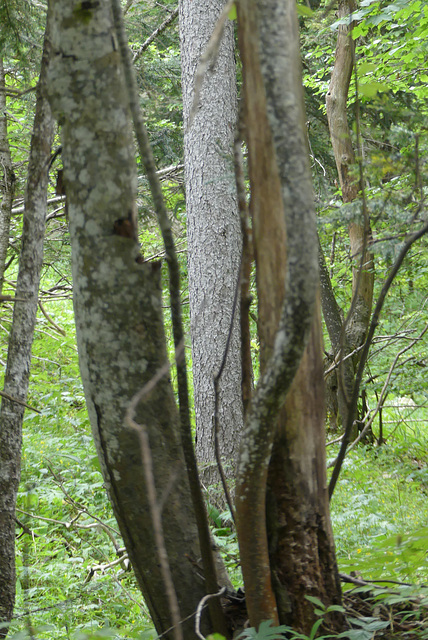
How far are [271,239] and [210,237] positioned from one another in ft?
12.3

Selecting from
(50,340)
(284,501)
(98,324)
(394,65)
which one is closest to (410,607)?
(284,501)

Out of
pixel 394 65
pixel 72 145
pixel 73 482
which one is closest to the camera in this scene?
pixel 72 145

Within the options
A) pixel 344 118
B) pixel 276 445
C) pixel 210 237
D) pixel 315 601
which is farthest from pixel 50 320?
pixel 344 118

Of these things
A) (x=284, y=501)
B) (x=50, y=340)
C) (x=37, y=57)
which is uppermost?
(x=37, y=57)

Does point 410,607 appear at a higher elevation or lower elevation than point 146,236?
lower

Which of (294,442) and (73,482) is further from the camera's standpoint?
(73,482)

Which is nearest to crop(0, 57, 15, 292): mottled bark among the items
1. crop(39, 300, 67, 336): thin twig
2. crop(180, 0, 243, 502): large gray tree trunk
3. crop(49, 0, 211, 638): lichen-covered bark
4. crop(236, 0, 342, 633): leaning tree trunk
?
crop(39, 300, 67, 336): thin twig

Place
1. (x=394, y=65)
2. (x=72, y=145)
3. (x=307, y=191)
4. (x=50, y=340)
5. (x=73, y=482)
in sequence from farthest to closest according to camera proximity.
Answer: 1. (x=50, y=340)
2. (x=394, y=65)
3. (x=73, y=482)
4. (x=72, y=145)
5. (x=307, y=191)

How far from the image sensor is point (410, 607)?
1.94 meters

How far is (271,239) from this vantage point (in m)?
1.64

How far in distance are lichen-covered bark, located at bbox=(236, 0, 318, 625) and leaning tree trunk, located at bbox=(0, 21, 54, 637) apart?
1254 mm

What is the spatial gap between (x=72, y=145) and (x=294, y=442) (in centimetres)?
109

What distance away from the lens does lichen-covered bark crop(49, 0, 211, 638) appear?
5.27 ft

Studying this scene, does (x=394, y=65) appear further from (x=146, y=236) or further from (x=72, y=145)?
(x=72, y=145)
